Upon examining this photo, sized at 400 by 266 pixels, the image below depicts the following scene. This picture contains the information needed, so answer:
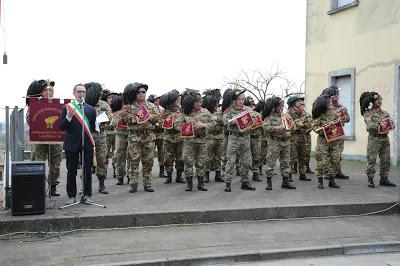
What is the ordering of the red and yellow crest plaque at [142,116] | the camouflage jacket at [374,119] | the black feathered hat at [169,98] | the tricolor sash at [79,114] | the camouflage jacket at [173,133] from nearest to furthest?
1. the tricolor sash at [79,114]
2. the red and yellow crest plaque at [142,116]
3. the camouflage jacket at [374,119]
4. the camouflage jacket at [173,133]
5. the black feathered hat at [169,98]

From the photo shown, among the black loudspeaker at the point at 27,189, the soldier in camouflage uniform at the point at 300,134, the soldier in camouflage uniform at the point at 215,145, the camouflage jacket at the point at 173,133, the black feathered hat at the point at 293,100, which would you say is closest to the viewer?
→ the black loudspeaker at the point at 27,189

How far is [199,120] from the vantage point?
10.2m

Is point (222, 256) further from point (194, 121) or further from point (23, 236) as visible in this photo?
point (194, 121)

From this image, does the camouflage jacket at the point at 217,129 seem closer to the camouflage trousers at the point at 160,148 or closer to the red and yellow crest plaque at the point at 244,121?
the red and yellow crest plaque at the point at 244,121

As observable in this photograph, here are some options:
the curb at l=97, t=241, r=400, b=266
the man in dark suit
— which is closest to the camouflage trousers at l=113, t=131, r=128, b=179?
the man in dark suit

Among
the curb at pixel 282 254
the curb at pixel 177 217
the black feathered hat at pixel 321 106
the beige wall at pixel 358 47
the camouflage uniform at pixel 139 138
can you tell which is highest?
the beige wall at pixel 358 47

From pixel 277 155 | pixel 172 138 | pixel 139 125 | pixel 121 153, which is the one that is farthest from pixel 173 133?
pixel 277 155

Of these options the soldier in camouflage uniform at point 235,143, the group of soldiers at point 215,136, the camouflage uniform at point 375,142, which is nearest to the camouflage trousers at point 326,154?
the group of soldiers at point 215,136

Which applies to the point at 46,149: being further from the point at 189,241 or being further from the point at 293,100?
the point at 293,100

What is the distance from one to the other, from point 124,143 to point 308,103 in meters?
11.4

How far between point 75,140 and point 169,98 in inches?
144

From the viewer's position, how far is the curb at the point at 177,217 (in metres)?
7.16

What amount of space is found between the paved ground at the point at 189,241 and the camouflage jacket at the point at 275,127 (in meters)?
2.53

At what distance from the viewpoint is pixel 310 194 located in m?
9.71
